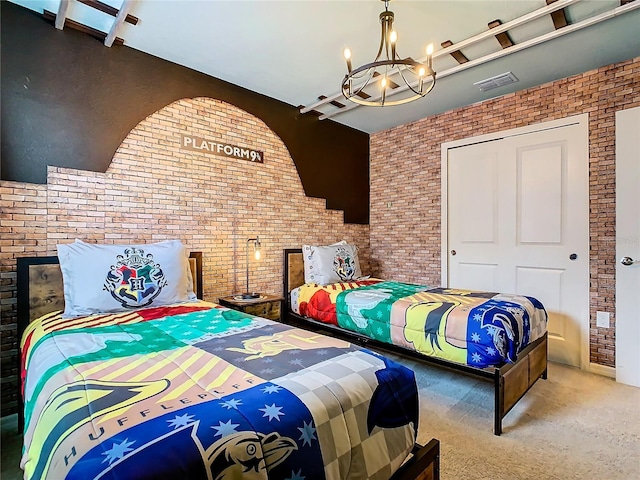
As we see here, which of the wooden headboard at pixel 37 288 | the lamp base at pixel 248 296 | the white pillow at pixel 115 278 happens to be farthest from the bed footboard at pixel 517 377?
the wooden headboard at pixel 37 288

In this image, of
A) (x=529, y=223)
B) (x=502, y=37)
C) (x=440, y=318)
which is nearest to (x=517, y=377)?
(x=440, y=318)

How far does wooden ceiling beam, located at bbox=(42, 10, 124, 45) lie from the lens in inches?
93.7

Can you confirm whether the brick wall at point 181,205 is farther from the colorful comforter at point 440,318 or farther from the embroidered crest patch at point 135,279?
the colorful comforter at point 440,318

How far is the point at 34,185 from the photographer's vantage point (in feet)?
7.66

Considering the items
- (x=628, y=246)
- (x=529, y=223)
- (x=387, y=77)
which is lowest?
(x=628, y=246)

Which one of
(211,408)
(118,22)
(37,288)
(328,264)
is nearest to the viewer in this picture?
(211,408)

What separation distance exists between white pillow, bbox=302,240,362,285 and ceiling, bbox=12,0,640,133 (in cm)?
177

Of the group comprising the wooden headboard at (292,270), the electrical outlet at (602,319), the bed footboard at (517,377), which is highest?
the wooden headboard at (292,270)

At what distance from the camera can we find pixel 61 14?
2289 mm

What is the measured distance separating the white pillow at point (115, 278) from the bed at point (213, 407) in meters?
0.30

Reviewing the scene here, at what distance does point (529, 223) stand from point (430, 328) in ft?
6.41

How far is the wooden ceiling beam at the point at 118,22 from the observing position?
7.22ft

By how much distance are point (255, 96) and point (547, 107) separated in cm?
302

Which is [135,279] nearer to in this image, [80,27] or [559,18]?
[80,27]
